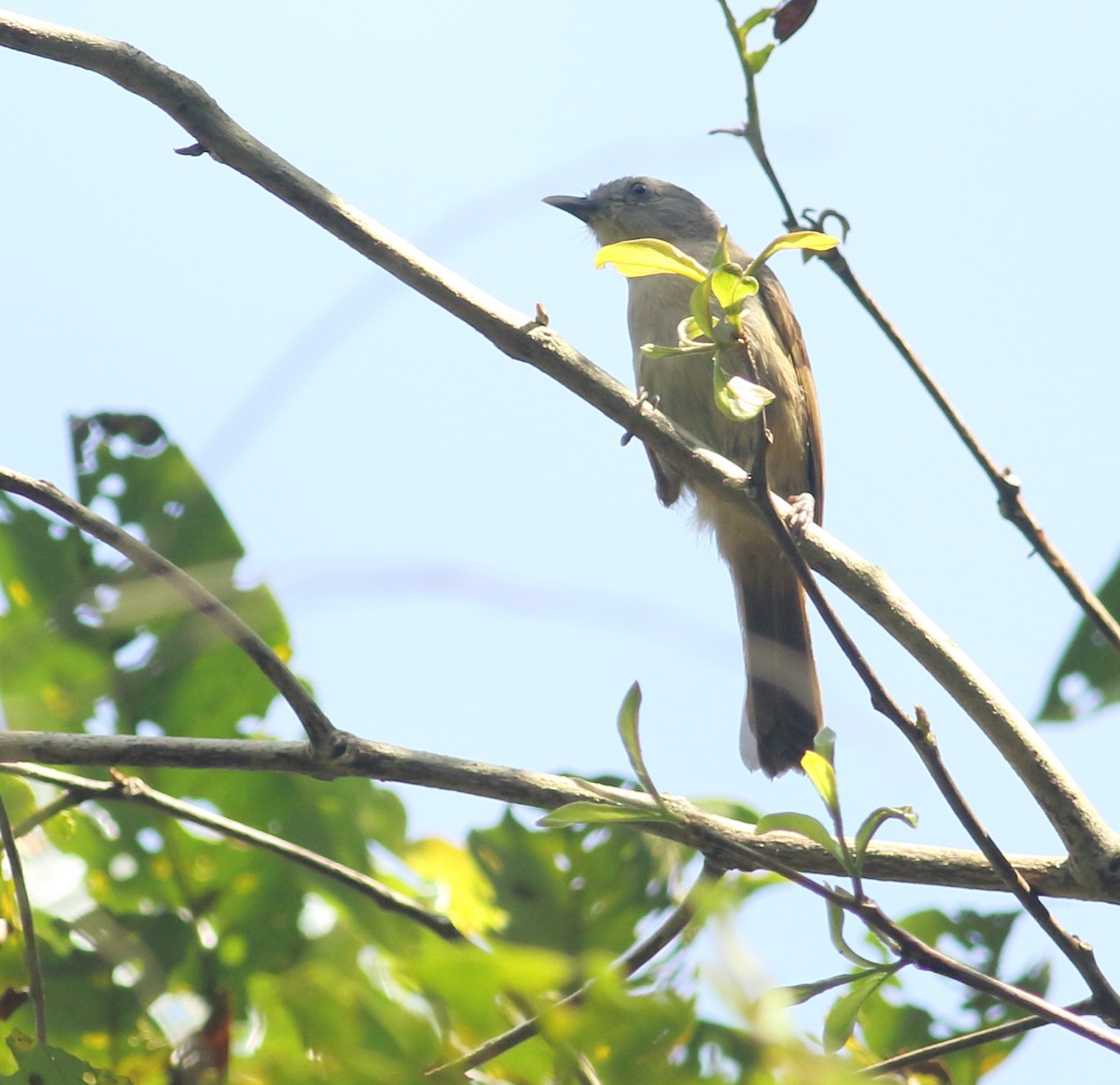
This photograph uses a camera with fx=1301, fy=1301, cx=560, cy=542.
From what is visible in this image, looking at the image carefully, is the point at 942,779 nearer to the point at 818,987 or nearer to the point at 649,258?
the point at 818,987

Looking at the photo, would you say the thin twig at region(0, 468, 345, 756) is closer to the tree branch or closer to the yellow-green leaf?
the tree branch

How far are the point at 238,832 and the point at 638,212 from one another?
4.53m

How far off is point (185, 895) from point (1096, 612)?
65.4 inches

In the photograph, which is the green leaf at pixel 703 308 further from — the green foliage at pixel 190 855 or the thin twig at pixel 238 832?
the thin twig at pixel 238 832

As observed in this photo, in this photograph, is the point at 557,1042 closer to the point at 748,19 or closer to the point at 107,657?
the point at 748,19

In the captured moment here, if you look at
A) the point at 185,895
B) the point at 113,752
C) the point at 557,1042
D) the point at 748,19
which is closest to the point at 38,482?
the point at 113,752

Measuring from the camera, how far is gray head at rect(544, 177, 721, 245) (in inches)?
233

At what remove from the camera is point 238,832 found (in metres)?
1.97

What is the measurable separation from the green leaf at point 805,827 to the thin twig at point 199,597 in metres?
0.63

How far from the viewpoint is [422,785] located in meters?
1.84

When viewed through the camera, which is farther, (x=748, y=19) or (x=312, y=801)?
(x=312, y=801)

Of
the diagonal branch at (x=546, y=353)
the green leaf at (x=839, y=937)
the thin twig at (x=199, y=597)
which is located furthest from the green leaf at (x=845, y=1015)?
the thin twig at (x=199, y=597)

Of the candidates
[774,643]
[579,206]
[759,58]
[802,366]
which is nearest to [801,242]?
[759,58]

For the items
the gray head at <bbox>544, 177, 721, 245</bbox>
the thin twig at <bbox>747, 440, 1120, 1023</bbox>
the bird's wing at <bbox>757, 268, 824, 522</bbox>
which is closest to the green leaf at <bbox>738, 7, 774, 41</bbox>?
the thin twig at <bbox>747, 440, 1120, 1023</bbox>
